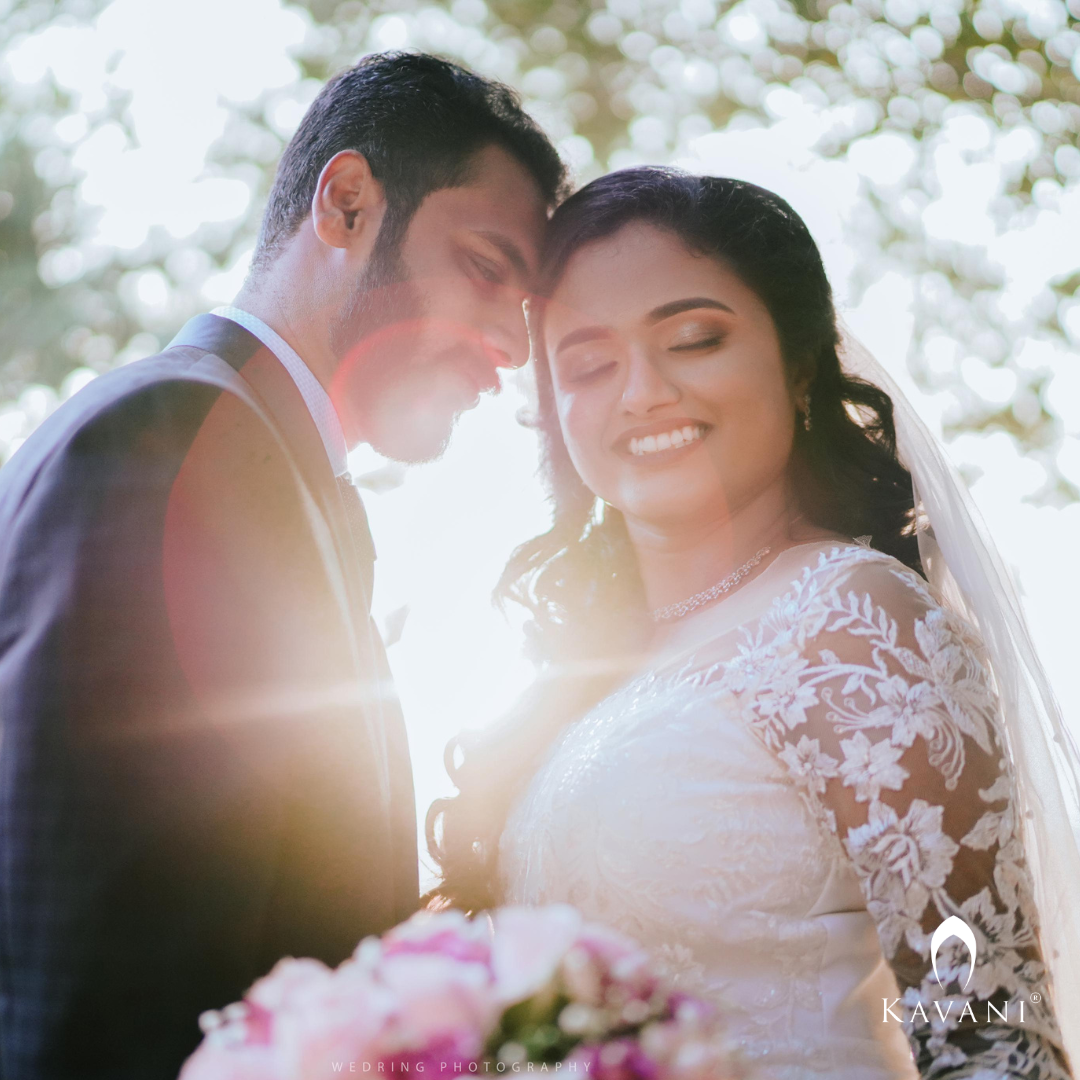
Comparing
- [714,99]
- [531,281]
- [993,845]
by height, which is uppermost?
[714,99]

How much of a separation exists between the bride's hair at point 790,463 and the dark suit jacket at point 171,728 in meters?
0.52

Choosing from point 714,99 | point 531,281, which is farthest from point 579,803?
point 714,99

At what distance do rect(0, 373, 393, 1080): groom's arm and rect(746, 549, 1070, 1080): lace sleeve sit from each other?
1.03 m

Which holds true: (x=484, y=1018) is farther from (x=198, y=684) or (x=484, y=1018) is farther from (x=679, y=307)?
(x=679, y=307)

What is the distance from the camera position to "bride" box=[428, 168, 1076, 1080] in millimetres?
1889

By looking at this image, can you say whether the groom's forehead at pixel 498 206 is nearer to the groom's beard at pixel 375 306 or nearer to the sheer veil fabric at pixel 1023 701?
the groom's beard at pixel 375 306

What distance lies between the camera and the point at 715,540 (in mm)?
2959

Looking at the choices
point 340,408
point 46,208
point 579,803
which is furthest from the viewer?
point 46,208

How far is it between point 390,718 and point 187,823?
778 millimetres

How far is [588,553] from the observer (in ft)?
11.7

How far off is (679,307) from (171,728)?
1.72 m

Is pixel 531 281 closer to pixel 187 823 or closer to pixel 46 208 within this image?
pixel 187 823

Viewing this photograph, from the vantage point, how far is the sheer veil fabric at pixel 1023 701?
93.7 inches

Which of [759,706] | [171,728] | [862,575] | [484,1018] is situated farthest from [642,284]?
[484,1018]
